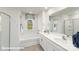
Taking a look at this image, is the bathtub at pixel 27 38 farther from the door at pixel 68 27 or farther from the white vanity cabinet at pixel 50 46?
the door at pixel 68 27

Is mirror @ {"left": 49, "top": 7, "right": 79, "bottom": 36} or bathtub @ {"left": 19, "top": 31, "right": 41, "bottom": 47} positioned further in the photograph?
bathtub @ {"left": 19, "top": 31, "right": 41, "bottom": 47}

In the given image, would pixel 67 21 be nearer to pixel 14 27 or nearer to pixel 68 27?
pixel 68 27

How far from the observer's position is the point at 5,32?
2.02 m

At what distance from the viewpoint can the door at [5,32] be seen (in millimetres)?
1906

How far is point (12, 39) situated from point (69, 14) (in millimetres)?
1381

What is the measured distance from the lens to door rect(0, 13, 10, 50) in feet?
6.25

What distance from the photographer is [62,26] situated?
2.19 m

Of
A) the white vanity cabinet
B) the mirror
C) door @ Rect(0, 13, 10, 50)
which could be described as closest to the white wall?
door @ Rect(0, 13, 10, 50)

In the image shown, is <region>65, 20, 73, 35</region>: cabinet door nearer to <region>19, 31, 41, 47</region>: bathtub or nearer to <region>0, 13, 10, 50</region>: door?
<region>19, 31, 41, 47</region>: bathtub

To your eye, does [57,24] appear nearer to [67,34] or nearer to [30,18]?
[67,34]

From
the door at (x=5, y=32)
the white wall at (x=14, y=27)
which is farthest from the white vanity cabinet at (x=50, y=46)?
the door at (x=5, y=32)

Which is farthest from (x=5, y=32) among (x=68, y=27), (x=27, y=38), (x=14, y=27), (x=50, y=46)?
(x=68, y=27)
